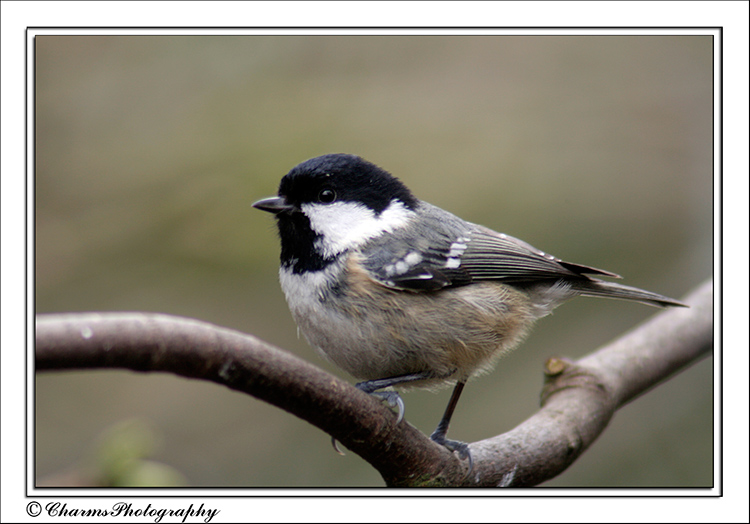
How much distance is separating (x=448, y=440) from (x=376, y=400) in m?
0.73

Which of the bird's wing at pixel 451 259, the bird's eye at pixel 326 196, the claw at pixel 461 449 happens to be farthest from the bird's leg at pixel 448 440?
the bird's eye at pixel 326 196

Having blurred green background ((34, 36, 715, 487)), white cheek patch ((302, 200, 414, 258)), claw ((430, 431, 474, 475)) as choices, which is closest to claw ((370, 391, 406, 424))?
claw ((430, 431, 474, 475))

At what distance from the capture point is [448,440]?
2.23m

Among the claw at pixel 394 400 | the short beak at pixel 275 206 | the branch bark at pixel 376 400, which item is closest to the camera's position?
the branch bark at pixel 376 400

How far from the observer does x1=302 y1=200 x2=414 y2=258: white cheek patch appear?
2.14 metres

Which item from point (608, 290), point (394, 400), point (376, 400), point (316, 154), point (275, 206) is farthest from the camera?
point (316, 154)

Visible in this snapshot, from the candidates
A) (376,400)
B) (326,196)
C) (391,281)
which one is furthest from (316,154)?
(376,400)

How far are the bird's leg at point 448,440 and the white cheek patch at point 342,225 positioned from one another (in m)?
0.70

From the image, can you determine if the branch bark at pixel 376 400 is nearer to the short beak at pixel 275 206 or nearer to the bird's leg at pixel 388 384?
the bird's leg at pixel 388 384

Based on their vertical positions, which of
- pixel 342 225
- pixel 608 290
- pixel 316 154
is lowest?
pixel 608 290

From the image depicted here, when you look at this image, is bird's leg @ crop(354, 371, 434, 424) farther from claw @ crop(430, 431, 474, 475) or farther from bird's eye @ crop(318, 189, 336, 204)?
bird's eye @ crop(318, 189, 336, 204)

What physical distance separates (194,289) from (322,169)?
1.55 meters

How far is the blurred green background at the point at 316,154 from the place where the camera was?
313 cm

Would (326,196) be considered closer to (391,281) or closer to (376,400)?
(391,281)
